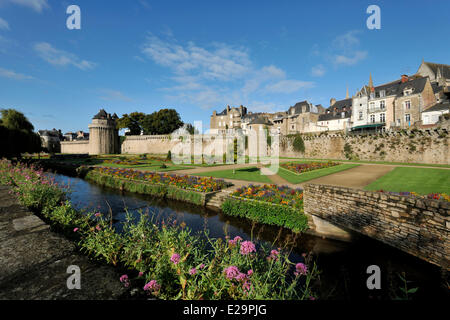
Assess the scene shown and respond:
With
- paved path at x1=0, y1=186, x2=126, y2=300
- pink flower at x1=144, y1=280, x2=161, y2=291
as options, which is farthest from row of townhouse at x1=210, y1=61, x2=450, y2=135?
paved path at x1=0, y1=186, x2=126, y2=300

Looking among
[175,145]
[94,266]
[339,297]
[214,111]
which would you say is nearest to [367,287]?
[339,297]

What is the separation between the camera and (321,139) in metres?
40.0

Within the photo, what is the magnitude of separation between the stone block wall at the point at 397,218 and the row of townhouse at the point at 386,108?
110ft

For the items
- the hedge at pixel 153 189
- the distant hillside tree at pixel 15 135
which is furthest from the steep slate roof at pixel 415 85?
the distant hillside tree at pixel 15 135

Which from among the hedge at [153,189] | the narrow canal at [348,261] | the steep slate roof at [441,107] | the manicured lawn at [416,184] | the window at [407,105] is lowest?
the narrow canal at [348,261]

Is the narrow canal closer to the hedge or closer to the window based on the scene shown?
the hedge

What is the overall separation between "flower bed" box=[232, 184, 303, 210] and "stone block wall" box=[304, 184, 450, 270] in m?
1.68

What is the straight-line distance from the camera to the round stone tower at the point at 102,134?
5459 centimetres

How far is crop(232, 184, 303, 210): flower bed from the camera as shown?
31.3 feet

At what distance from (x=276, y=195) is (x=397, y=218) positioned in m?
5.36

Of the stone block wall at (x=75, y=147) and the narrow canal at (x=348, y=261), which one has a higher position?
the stone block wall at (x=75, y=147)

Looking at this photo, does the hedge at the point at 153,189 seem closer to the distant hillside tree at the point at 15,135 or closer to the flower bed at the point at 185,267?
the flower bed at the point at 185,267
